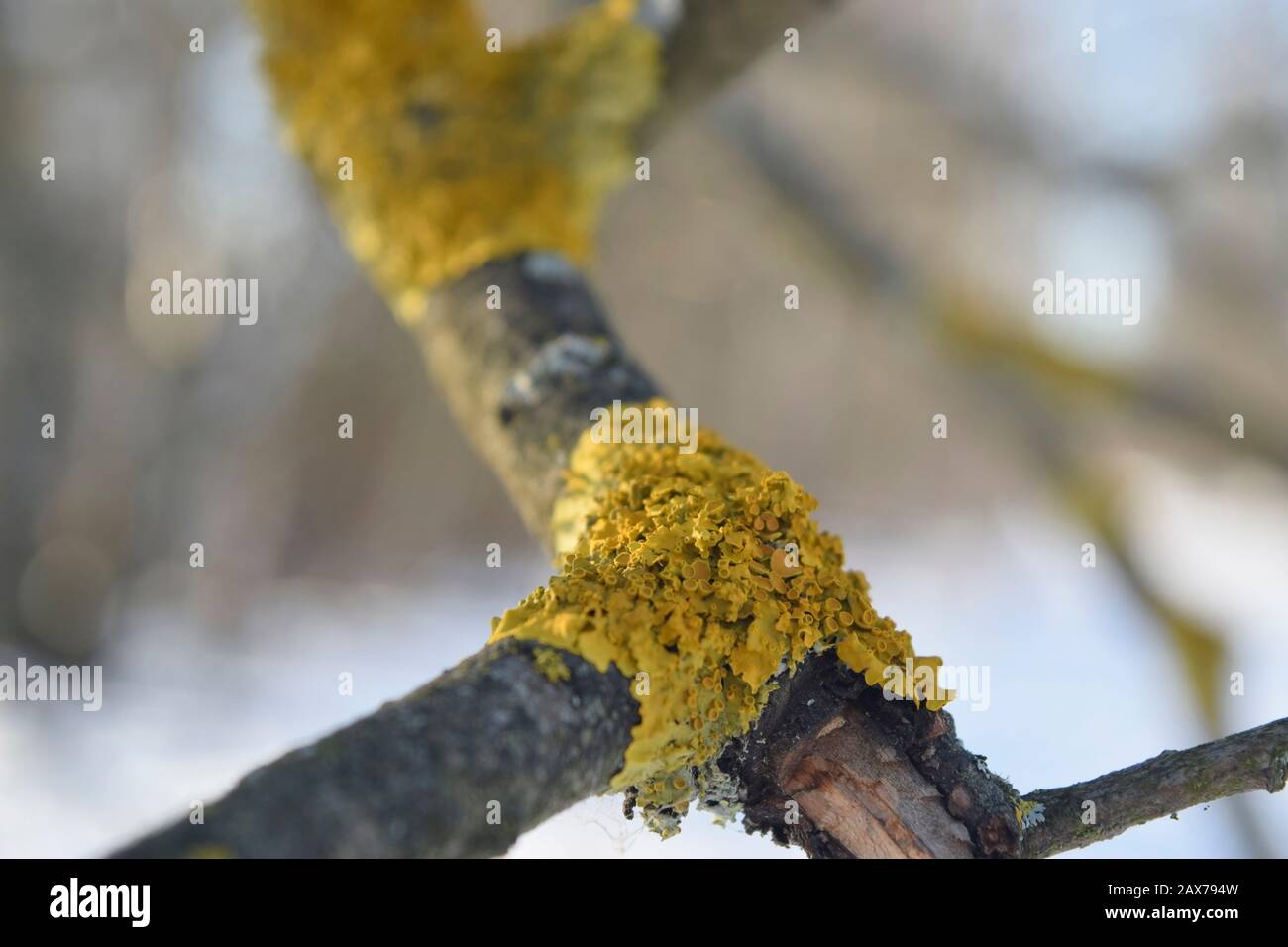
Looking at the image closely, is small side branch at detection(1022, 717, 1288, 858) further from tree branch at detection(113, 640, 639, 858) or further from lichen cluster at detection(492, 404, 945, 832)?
tree branch at detection(113, 640, 639, 858)

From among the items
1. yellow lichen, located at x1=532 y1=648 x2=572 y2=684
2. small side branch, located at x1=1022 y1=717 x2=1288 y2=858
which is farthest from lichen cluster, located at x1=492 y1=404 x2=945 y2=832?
small side branch, located at x1=1022 y1=717 x2=1288 y2=858

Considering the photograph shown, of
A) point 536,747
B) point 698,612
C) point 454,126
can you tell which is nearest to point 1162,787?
point 698,612

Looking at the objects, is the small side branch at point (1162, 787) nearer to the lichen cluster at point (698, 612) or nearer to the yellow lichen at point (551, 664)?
the lichen cluster at point (698, 612)

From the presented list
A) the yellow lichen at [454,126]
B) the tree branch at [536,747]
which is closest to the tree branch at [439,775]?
the tree branch at [536,747]

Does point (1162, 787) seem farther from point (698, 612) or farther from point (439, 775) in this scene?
point (439, 775)
